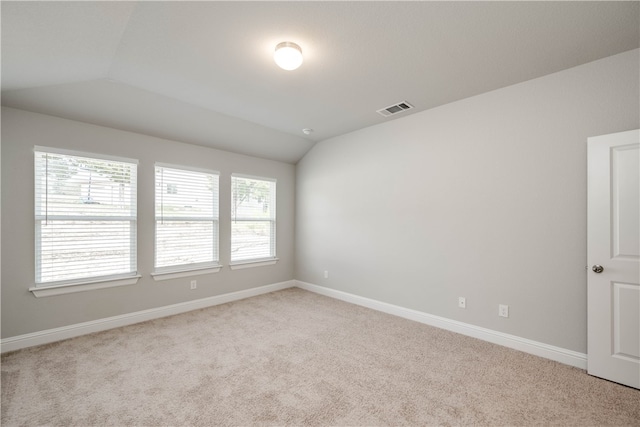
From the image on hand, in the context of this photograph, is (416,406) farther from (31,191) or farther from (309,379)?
(31,191)

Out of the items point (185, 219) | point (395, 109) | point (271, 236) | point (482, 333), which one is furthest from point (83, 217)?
point (482, 333)

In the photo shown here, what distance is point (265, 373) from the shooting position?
2385 millimetres

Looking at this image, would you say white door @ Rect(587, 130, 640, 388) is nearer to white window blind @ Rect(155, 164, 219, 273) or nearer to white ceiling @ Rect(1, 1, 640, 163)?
white ceiling @ Rect(1, 1, 640, 163)

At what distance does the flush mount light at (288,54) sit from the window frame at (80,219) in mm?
2456

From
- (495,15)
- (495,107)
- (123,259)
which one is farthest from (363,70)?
(123,259)

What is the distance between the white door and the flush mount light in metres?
2.53

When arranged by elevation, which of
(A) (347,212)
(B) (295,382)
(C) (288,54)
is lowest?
(B) (295,382)

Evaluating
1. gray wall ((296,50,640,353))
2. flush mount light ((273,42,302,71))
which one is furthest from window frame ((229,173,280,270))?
flush mount light ((273,42,302,71))

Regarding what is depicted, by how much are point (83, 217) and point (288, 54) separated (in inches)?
114

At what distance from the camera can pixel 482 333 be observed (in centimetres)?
303

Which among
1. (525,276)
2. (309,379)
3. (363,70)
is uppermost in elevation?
(363,70)

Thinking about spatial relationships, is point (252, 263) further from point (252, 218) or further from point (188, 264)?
point (188, 264)

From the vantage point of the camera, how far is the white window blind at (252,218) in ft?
15.0

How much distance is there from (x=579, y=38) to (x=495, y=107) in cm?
87
